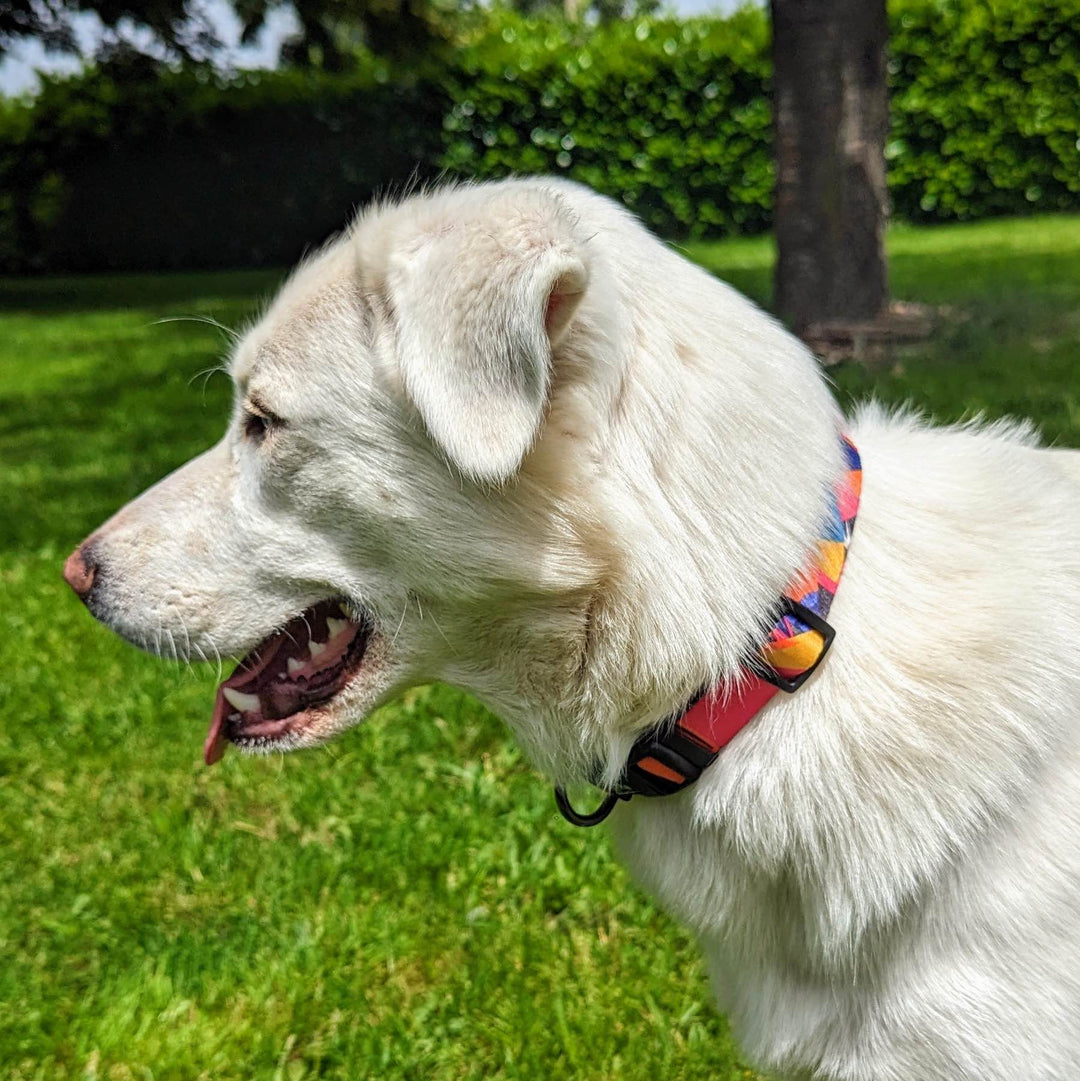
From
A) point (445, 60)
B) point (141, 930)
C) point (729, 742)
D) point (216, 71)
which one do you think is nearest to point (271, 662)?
point (729, 742)

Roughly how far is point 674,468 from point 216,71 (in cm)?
2126

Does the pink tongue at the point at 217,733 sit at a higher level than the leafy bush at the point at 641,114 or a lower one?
higher

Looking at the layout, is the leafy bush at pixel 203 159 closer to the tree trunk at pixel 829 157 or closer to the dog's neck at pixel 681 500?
the tree trunk at pixel 829 157

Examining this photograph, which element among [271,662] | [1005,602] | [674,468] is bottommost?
[271,662]

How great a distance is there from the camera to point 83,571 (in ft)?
7.44

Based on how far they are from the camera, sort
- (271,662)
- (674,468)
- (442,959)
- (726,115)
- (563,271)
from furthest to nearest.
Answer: (726,115) → (442,959) → (271,662) → (674,468) → (563,271)

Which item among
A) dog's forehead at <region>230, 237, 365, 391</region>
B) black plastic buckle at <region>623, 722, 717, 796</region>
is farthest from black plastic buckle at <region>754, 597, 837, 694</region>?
dog's forehead at <region>230, 237, 365, 391</region>

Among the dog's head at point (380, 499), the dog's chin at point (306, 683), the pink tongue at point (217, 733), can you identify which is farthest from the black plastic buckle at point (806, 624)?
the pink tongue at point (217, 733)

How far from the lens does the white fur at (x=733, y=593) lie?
175 cm

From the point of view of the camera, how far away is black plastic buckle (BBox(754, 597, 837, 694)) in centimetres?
176

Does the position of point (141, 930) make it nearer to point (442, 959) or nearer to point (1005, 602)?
point (442, 959)

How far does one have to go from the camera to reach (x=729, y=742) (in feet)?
5.97

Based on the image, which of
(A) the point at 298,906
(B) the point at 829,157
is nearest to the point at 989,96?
(B) the point at 829,157

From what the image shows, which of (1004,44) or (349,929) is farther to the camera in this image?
(1004,44)
